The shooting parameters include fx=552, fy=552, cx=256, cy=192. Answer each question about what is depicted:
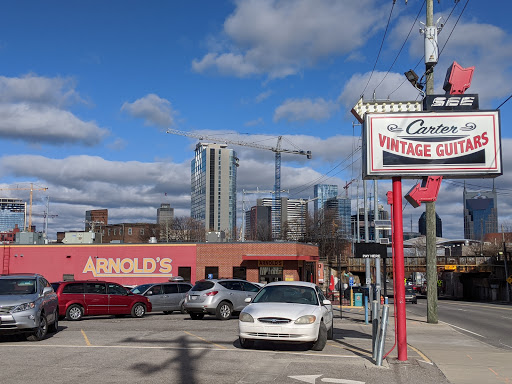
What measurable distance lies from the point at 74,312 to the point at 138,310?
2896 mm

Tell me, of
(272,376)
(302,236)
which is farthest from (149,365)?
(302,236)

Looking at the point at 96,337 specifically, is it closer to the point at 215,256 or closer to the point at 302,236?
the point at 215,256

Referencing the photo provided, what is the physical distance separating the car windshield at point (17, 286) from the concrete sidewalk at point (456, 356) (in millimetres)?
8924

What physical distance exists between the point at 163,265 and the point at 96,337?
28.6m

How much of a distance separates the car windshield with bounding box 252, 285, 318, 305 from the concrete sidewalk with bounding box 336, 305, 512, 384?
214 cm

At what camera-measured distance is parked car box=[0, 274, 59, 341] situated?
Answer: 12.7 m

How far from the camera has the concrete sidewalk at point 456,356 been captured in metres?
9.89

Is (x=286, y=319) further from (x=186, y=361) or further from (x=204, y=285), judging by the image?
(x=204, y=285)

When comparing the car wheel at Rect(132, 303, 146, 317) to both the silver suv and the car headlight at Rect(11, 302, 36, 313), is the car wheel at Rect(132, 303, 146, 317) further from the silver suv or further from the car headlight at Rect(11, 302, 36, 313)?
the car headlight at Rect(11, 302, 36, 313)

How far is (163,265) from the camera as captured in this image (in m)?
42.7

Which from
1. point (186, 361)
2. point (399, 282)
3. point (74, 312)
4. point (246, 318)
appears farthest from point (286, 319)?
point (74, 312)

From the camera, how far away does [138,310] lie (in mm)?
22562

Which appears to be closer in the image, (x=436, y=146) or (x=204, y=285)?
(x=436, y=146)

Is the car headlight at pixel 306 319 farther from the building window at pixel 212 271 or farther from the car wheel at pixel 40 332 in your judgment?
the building window at pixel 212 271
